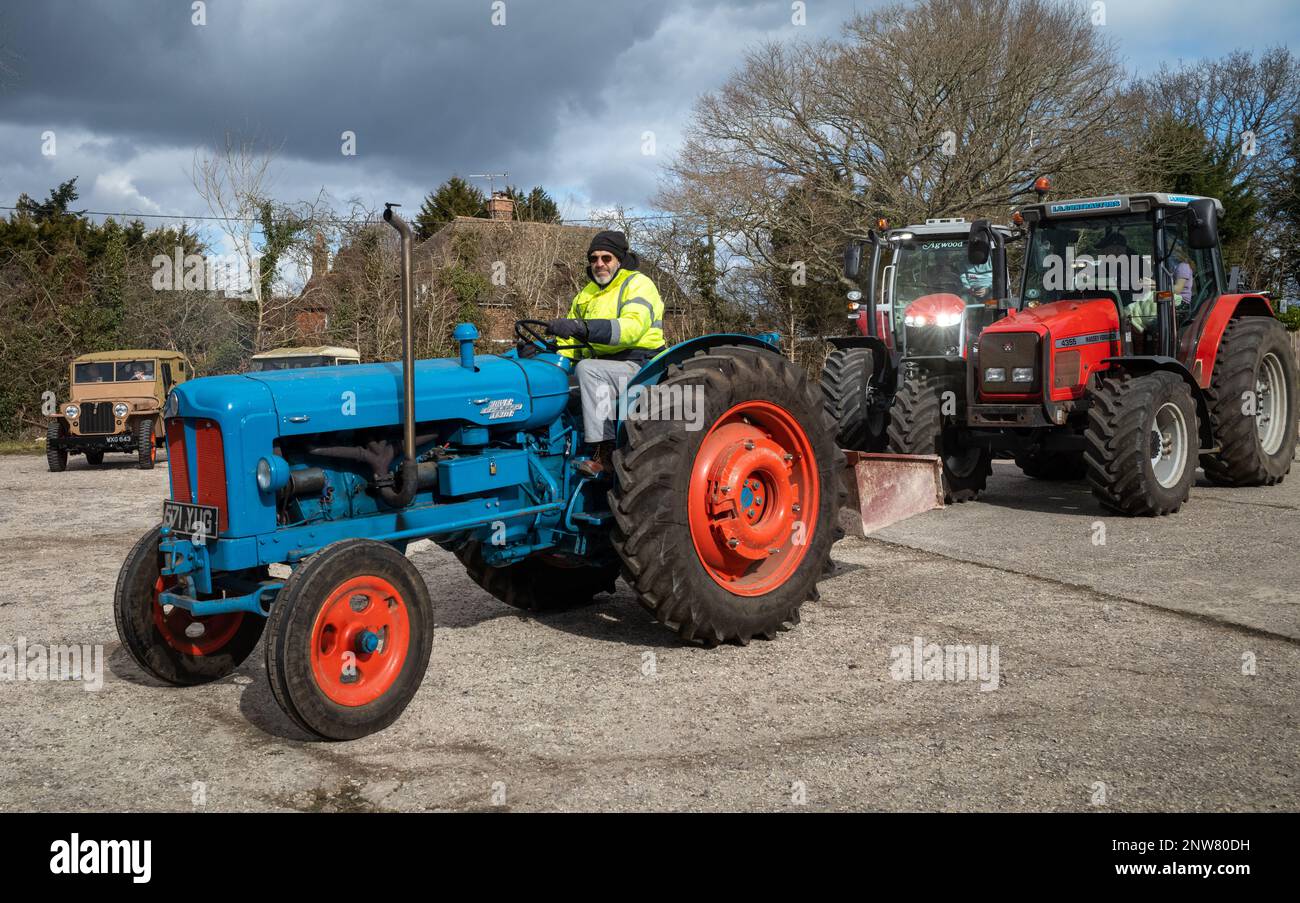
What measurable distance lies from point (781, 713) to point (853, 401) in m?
6.00

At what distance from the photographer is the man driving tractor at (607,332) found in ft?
16.8

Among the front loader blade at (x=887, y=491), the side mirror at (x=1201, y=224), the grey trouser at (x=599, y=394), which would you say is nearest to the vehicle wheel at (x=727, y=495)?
the grey trouser at (x=599, y=394)

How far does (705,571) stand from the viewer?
513 cm

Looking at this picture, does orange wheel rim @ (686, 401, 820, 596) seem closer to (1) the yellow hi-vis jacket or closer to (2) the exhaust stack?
(1) the yellow hi-vis jacket

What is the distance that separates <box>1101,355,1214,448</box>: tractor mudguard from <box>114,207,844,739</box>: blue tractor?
4134 mm

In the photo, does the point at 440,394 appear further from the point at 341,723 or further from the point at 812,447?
the point at 812,447

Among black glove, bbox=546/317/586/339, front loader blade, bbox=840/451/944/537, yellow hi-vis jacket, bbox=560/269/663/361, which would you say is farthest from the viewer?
front loader blade, bbox=840/451/944/537

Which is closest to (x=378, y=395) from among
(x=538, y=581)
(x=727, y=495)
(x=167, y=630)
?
(x=167, y=630)

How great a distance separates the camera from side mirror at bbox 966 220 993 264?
9.48m

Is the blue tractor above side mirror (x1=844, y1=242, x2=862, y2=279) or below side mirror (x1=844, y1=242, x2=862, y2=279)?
below

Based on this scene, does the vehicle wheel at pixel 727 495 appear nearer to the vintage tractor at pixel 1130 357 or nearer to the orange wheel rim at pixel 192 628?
the orange wheel rim at pixel 192 628

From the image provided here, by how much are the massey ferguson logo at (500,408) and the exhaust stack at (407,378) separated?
0.47m

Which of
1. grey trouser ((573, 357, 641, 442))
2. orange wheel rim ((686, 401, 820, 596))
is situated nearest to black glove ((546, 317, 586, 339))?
grey trouser ((573, 357, 641, 442))
